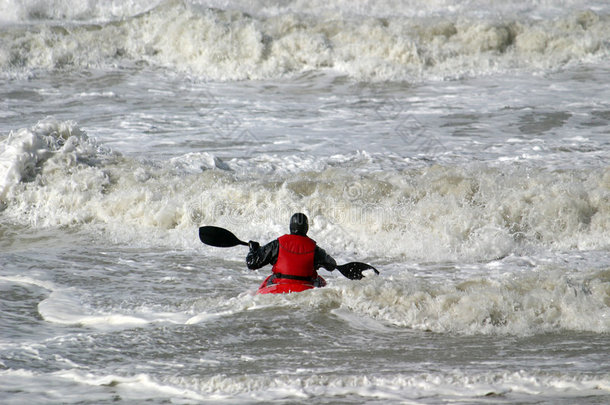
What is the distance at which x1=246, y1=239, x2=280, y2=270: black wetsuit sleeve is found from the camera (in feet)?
18.5

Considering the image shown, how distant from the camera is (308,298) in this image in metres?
5.54

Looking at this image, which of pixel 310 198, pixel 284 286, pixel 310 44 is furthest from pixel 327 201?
pixel 310 44

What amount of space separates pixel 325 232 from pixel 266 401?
4547mm

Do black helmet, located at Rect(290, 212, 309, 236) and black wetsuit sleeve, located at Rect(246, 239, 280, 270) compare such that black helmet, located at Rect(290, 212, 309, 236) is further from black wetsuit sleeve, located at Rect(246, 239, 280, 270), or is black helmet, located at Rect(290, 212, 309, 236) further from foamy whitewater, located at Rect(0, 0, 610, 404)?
foamy whitewater, located at Rect(0, 0, 610, 404)

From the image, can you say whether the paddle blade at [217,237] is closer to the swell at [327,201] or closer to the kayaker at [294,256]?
the kayaker at [294,256]

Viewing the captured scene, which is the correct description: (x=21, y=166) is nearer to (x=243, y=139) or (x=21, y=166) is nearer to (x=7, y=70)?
(x=243, y=139)

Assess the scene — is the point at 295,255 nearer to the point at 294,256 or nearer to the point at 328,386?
the point at 294,256

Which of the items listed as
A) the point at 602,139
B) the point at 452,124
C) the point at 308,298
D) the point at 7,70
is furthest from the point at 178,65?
the point at 308,298

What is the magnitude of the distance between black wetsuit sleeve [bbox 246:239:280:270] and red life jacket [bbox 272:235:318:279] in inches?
1.5

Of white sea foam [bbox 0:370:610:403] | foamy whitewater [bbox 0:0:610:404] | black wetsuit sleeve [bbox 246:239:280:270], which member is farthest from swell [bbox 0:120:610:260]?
white sea foam [bbox 0:370:610:403]

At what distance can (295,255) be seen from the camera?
5613 mm

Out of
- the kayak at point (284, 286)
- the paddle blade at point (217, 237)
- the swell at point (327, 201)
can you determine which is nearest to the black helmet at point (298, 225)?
the kayak at point (284, 286)

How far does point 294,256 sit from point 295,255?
0.03ft

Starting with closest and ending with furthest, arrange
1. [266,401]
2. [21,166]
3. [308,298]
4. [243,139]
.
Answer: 1. [266,401]
2. [308,298]
3. [21,166]
4. [243,139]
